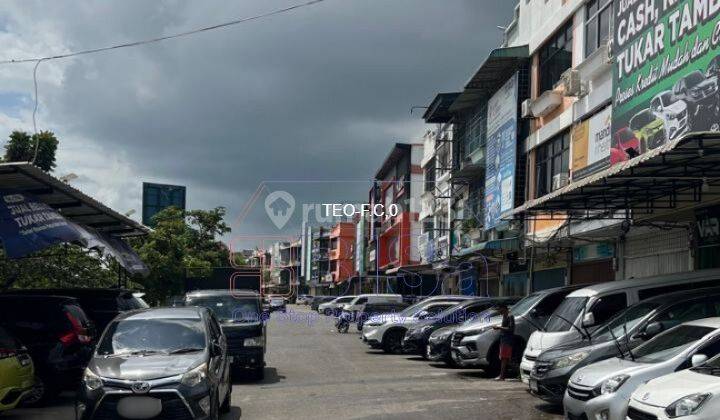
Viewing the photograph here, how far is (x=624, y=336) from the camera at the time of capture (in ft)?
37.3

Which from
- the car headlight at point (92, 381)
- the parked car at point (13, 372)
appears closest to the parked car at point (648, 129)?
the car headlight at point (92, 381)

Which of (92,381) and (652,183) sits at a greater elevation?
(652,183)

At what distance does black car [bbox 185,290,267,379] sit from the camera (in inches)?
617

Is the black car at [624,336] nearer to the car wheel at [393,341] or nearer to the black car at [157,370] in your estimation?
the black car at [157,370]

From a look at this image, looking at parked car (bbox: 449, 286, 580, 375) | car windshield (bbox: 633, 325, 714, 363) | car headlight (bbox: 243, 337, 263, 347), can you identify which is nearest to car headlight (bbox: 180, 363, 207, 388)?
car windshield (bbox: 633, 325, 714, 363)

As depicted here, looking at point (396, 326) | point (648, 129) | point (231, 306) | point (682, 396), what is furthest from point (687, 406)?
point (396, 326)

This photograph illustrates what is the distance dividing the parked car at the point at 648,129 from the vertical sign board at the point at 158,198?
2600 cm

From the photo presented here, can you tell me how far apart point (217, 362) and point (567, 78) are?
16867mm

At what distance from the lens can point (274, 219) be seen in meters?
35.4

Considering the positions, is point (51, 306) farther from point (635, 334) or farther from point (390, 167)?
point (390, 167)

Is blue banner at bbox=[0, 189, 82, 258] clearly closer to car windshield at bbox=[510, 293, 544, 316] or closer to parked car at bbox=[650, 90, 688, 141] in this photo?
car windshield at bbox=[510, 293, 544, 316]

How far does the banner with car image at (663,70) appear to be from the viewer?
14727mm

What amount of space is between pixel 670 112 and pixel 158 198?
28783mm

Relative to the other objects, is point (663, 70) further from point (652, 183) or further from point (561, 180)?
point (561, 180)
